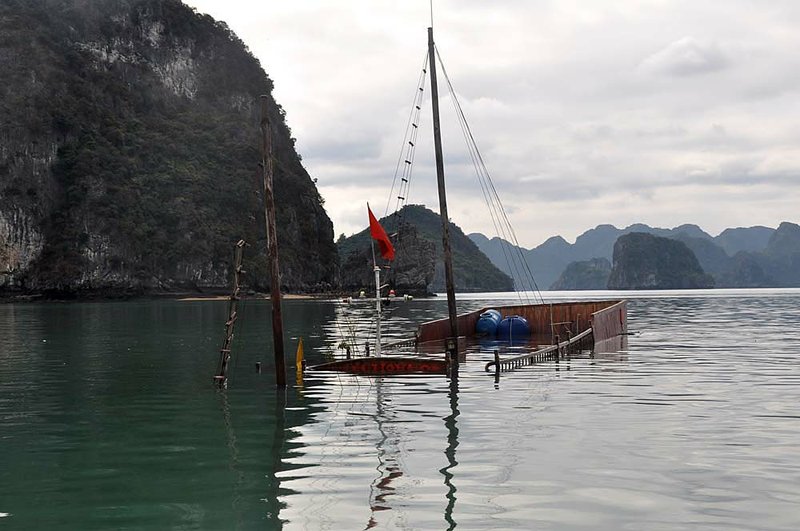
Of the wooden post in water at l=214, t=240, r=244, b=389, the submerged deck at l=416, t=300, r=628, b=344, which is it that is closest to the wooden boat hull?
the wooden post in water at l=214, t=240, r=244, b=389

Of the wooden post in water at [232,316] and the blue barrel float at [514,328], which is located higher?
the wooden post in water at [232,316]

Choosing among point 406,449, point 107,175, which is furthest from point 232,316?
point 107,175

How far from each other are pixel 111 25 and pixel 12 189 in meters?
57.4

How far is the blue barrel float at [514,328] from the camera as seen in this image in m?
45.4

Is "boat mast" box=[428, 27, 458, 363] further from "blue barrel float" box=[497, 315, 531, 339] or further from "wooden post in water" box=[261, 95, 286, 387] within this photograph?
"blue barrel float" box=[497, 315, 531, 339]

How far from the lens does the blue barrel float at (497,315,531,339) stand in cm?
4541

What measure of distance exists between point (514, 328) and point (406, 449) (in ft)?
103

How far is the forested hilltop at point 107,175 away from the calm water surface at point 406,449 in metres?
140

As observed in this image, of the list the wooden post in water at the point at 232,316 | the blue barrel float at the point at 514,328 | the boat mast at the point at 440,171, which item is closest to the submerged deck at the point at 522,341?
the blue barrel float at the point at 514,328

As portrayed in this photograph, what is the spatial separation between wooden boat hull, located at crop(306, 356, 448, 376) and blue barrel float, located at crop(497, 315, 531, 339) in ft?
63.6

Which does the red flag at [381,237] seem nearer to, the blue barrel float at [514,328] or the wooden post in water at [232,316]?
the wooden post in water at [232,316]

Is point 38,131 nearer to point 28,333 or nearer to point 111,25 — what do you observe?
point 111,25

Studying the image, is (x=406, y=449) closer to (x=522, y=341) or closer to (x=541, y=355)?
(x=541, y=355)

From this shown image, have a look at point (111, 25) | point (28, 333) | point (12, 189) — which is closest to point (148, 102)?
point (111, 25)
